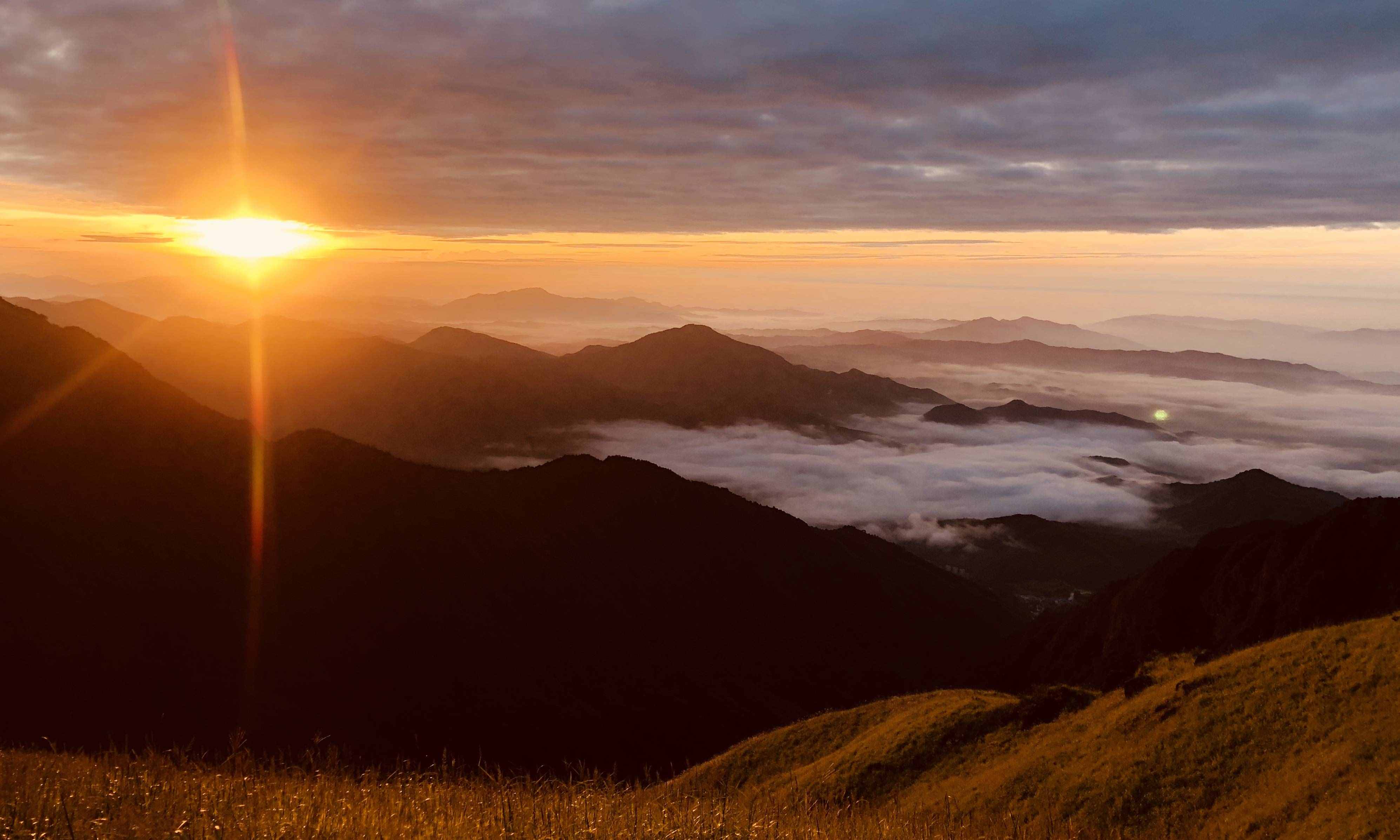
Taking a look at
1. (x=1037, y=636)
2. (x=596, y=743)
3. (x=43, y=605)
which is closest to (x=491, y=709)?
(x=596, y=743)

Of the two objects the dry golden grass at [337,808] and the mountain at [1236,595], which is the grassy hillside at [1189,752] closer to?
the dry golden grass at [337,808]

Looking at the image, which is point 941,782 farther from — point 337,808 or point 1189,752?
point 337,808

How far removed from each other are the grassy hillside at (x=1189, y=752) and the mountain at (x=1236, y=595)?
36859 mm

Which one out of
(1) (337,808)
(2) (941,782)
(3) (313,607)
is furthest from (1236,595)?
(1) (337,808)

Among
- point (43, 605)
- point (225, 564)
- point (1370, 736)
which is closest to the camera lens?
point (1370, 736)

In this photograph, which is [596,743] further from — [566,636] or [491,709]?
[566,636]

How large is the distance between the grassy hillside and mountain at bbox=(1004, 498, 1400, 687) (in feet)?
121

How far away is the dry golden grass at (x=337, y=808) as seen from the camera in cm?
698

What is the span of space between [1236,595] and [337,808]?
382ft

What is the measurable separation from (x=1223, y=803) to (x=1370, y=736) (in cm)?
413

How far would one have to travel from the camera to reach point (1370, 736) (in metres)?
22.9

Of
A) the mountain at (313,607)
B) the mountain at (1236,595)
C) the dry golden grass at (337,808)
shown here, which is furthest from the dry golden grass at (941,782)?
the mountain at (313,607)

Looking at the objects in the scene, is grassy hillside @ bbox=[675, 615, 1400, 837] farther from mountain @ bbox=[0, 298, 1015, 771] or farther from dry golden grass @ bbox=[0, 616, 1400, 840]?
mountain @ bbox=[0, 298, 1015, 771]

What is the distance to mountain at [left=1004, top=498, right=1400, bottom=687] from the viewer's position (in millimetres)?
85938
